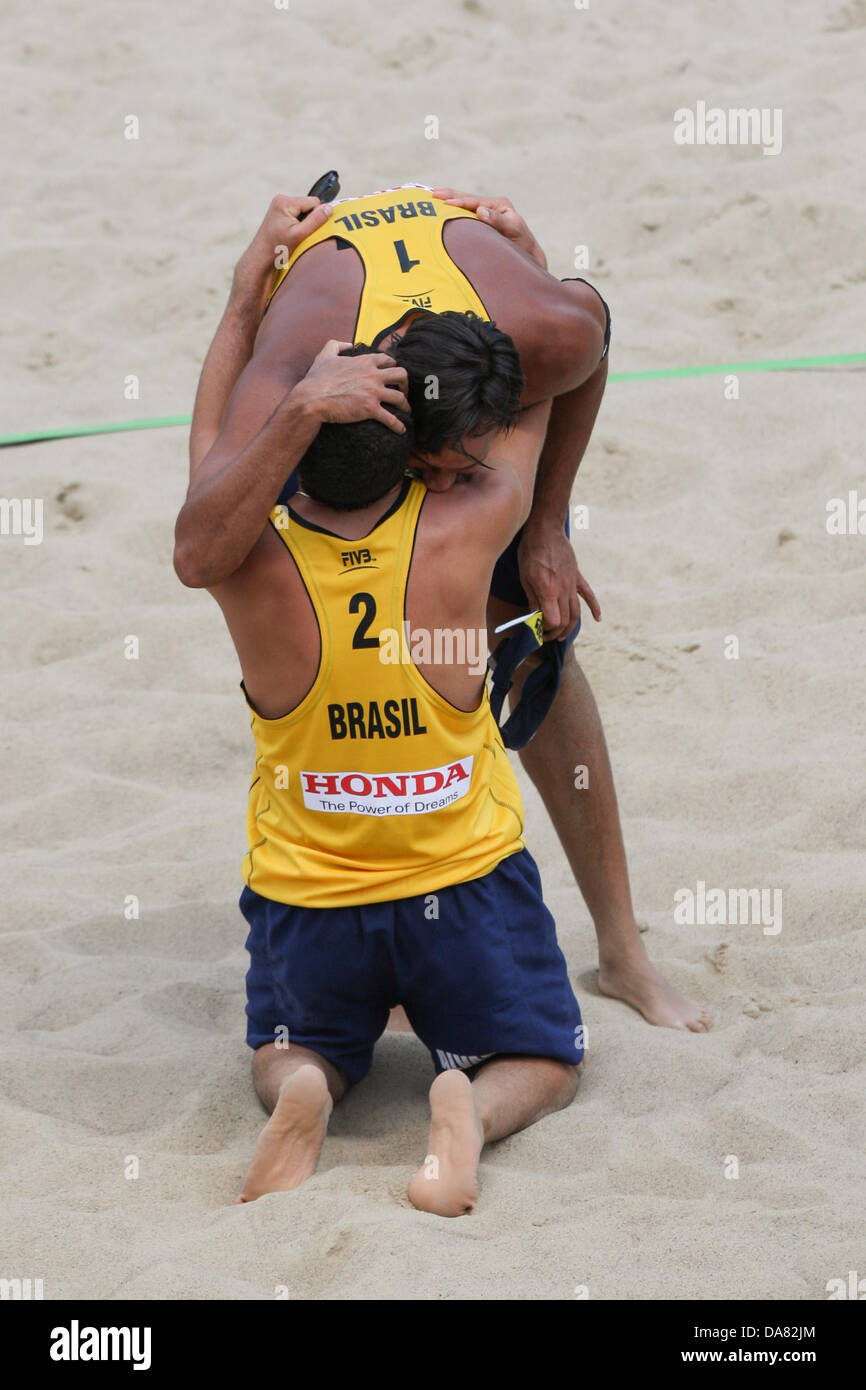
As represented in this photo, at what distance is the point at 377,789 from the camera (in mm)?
2139

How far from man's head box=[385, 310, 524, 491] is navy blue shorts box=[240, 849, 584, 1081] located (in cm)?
61

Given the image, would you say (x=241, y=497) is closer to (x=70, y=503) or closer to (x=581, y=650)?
(x=581, y=650)

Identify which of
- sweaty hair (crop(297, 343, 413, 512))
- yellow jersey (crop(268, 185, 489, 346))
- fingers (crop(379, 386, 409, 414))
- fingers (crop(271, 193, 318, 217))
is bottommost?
sweaty hair (crop(297, 343, 413, 512))

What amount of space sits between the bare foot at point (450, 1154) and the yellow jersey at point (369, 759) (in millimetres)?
285

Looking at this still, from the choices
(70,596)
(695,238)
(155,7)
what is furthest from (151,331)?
(155,7)

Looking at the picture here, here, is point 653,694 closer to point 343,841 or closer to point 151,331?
point 343,841

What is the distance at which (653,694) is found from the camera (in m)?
3.59

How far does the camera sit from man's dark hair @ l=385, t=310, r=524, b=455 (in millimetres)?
2119

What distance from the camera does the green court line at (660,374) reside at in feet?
15.1

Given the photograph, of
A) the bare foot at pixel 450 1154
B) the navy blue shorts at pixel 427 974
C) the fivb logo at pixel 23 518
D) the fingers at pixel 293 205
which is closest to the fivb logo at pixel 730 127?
the fivb logo at pixel 23 518

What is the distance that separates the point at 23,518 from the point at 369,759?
8.24 feet

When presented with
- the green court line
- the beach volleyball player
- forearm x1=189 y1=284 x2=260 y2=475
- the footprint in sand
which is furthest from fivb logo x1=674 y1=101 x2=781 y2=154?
forearm x1=189 y1=284 x2=260 y2=475

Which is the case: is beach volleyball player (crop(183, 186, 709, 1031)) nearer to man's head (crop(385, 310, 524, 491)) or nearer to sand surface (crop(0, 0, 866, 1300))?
man's head (crop(385, 310, 524, 491))

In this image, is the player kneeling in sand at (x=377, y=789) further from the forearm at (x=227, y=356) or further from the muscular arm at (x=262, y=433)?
the forearm at (x=227, y=356)
